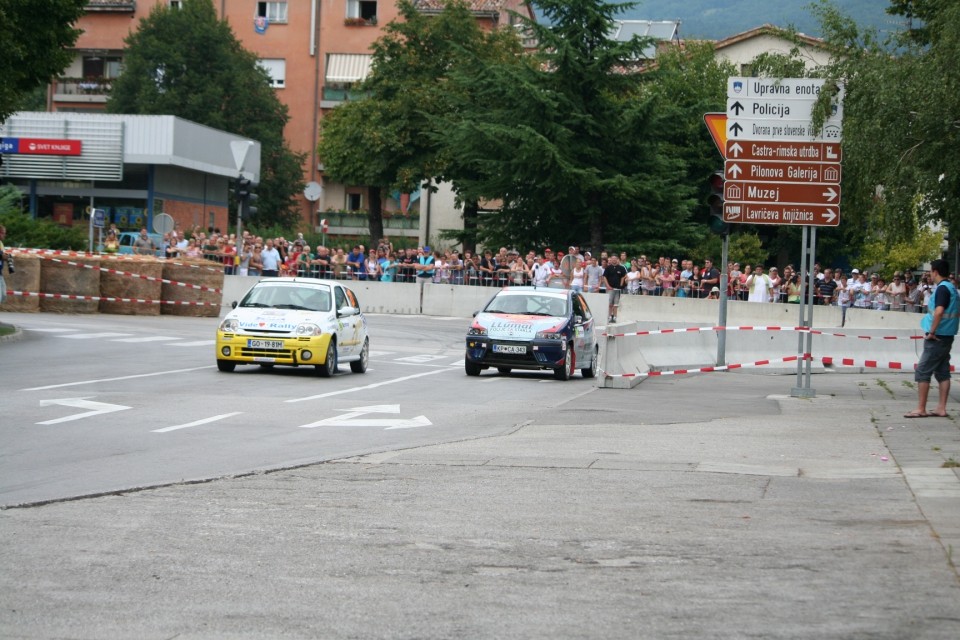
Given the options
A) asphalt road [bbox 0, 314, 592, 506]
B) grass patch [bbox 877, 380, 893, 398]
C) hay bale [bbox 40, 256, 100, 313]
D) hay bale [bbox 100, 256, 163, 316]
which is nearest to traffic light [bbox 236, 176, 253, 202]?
hay bale [bbox 100, 256, 163, 316]

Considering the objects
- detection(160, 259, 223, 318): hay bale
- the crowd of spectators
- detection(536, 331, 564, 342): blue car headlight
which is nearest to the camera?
detection(536, 331, 564, 342): blue car headlight

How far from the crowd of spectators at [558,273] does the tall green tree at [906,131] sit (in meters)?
15.4

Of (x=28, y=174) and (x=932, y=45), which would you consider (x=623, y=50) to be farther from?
(x=932, y=45)

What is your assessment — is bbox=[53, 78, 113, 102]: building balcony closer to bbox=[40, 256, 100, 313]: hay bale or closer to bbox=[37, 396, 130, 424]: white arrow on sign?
bbox=[40, 256, 100, 313]: hay bale

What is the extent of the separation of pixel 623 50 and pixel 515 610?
5050 centimetres

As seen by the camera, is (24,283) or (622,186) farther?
(622,186)

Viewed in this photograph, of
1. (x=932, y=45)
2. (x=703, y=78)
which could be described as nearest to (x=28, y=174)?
(x=703, y=78)

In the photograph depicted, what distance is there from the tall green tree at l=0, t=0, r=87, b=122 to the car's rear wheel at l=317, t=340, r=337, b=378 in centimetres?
918

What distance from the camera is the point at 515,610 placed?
671 cm

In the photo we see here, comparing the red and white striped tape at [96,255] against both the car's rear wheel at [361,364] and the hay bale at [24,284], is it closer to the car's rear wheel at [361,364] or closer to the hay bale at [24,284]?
the hay bale at [24,284]

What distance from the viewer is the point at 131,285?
38.1 meters

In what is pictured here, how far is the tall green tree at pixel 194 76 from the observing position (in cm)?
8356

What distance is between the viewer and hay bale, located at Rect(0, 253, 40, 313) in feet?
119

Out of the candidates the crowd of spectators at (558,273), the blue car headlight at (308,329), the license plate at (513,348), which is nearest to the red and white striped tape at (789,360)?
the license plate at (513,348)
